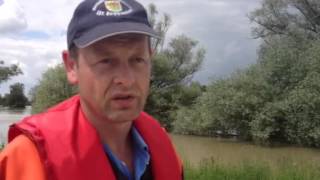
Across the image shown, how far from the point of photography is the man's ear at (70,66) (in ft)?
5.76

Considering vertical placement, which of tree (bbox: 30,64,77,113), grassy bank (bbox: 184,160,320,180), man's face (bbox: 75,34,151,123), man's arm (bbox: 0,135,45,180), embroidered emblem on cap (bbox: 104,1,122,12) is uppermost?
tree (bbox: 30,64,77,113)

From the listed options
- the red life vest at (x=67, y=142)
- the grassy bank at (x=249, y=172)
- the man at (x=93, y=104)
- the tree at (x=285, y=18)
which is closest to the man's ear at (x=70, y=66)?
the man at (x=93, y=104)

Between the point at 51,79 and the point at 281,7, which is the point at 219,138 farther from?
the point at 51,79

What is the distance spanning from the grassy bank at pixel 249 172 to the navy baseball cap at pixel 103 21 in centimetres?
685

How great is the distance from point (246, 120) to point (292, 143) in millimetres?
2301

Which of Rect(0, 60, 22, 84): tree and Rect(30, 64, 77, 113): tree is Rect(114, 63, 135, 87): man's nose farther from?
Rect(30, 64, 77, 113): tree

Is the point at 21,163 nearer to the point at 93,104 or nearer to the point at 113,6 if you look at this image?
the point at 93,104

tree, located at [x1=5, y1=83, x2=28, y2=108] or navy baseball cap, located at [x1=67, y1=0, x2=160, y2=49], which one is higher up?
tree, located at [x1=5, y1=83, x2=28, y2=108]

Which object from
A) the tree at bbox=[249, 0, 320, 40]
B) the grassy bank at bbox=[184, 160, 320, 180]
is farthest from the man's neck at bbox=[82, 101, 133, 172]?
Result: the tree at bbox=[249, 0, 320, 40]

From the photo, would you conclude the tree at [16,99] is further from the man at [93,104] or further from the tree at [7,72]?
the man at [93,104]

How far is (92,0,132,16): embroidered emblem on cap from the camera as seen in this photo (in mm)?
1693

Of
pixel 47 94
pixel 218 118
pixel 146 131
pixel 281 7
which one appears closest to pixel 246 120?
pixel 218 118

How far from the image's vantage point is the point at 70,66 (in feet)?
5.83

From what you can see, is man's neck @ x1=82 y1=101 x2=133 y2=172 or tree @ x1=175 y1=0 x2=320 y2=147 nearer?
man's neck @ x1=82 y1=101 x2=133 y2=172
